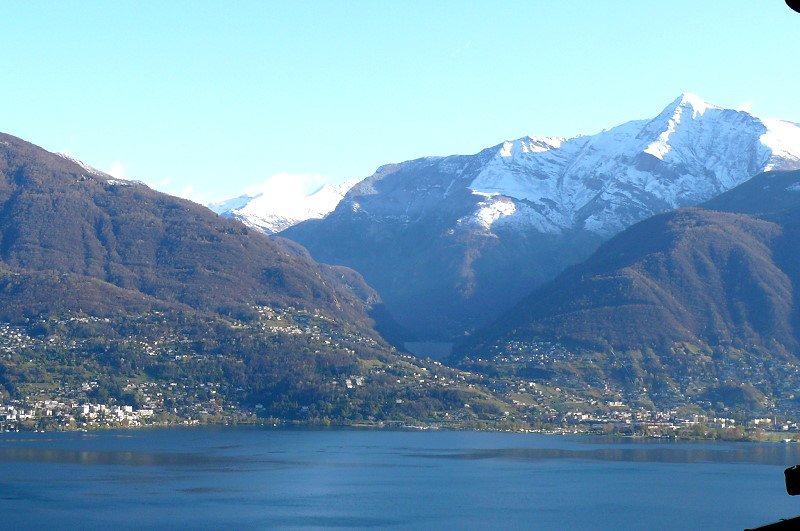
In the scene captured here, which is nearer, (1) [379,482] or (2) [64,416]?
(1) [379,482]

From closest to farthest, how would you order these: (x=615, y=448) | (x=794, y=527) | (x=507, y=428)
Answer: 1. (x=794, y=527)
2. (x=615, y=448)
3. (x=507, y=428)

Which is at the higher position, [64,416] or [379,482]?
[64,416]

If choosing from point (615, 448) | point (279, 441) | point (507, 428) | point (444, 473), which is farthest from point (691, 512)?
point (507, 428)

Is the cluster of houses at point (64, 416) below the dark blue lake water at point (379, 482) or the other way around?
the other way around

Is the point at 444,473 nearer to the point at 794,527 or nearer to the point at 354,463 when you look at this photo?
the point at 354,463

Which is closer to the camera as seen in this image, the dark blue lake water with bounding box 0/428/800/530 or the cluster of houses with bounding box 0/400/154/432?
the dark blue lake water with bounding box 0/428/800/530

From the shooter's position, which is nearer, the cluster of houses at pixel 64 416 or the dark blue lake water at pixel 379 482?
the dark blue lake water at pixel 379 482

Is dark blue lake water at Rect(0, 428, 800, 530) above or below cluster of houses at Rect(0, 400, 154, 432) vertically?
below

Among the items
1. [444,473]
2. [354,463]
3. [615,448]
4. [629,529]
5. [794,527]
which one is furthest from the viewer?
[615,448]
